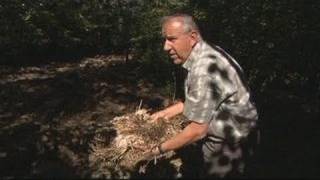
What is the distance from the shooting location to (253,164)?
16.2 ft

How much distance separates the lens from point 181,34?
5332mm

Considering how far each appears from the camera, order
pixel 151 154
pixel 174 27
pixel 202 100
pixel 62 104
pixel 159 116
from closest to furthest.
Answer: pixel 202 100, pixel 174 27, pixel 151 154, pixel 159 116, pixel 62 104

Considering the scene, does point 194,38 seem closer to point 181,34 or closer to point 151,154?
point 181,34

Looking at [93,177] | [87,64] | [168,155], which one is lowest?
[87,64]

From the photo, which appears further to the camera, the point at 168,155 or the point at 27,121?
the point at 27,121

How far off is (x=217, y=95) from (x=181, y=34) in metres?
0.68

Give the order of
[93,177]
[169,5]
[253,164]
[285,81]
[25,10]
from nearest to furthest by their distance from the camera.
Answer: [93,177], [253,164], [285,81], [169,5], [25,10]

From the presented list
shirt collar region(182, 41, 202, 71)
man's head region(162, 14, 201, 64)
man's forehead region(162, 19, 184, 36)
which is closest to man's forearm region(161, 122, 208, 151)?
shirt collar region(182, 41, 202, 71)

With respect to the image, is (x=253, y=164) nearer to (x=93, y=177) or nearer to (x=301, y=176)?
(x=301, y=176)

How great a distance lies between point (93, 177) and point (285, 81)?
20.8ft

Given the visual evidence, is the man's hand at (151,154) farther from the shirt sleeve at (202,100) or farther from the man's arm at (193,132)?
the shirt sleeve at (202,100)

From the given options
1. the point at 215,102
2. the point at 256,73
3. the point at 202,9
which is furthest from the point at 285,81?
the point at 215,102

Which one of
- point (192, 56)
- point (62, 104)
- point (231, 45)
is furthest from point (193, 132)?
point (62, 104)

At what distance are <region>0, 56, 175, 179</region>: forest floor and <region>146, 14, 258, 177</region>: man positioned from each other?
1.50 m
